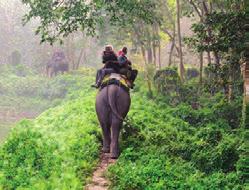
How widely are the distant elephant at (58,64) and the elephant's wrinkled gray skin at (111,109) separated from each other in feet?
111

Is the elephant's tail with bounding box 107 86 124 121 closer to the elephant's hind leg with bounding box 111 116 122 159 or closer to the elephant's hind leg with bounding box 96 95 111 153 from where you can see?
the elephant's hind leg with bounding box 111 116 122 159

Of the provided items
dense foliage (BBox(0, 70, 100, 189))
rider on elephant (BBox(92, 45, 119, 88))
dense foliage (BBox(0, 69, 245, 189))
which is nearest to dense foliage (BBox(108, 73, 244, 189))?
dense foliage (BBox(0, 69, 245, 189))

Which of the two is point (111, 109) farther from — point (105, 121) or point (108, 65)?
point (108, 65)

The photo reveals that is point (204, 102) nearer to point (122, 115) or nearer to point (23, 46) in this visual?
point (122, 115)

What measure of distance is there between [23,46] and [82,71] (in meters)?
20.8

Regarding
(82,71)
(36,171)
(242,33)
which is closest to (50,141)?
(36,171)

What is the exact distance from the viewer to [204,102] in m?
21.5

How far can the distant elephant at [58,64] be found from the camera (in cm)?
4471

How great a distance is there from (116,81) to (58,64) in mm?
34390

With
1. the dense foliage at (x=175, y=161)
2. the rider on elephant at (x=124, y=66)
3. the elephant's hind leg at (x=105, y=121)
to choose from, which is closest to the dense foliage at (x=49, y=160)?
the elephant's hind leg at (x=105, y=121)

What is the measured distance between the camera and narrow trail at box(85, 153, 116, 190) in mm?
8661

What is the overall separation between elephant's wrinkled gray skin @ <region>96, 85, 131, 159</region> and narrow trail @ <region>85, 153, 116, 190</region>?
0.26 m

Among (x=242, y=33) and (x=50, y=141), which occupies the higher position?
(x=242, y=33)

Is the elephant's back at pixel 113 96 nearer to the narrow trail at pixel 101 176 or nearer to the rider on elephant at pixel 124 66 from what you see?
the rider on elephant at pixel 124 66
